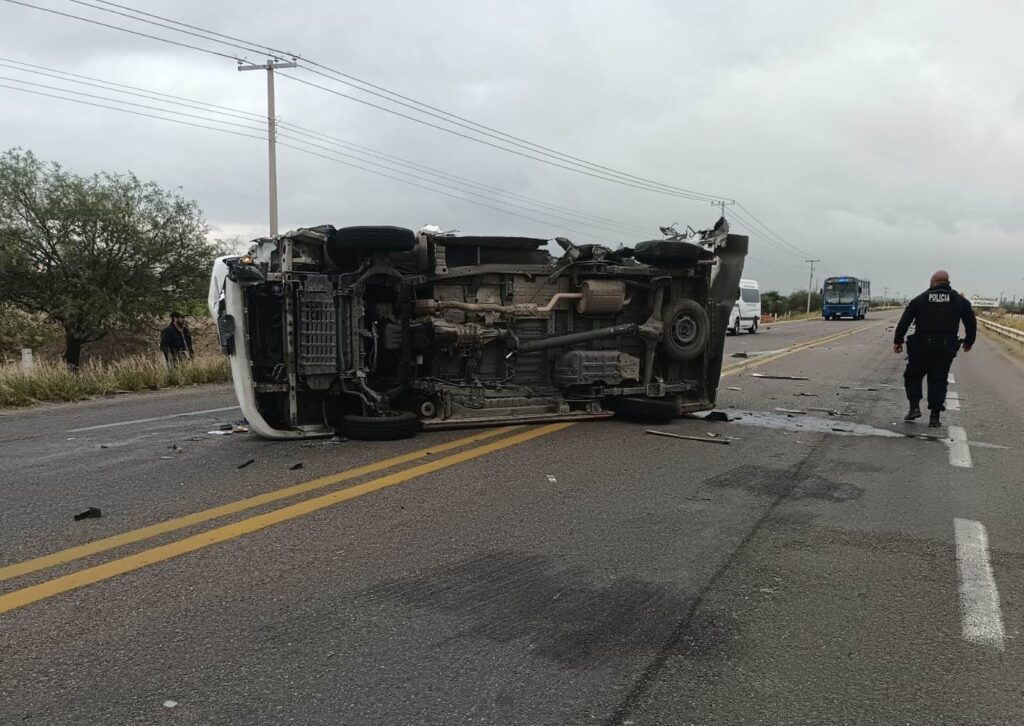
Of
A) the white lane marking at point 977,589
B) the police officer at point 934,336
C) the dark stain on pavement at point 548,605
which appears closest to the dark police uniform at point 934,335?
the police officer at point 934,336

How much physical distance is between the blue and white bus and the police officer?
49970mm

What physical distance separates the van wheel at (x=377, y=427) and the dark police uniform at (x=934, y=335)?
585cm

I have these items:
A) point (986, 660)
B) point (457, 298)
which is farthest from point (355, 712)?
point (457, 298)

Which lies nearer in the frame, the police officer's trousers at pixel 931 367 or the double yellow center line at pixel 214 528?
the double yellow center line at pixel 214 528

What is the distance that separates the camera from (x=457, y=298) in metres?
7.29

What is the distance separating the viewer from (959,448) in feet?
23.0

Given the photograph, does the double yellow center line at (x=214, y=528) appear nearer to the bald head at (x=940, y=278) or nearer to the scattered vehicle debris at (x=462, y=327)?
the scattered vehicle debris at (x=462, y=327)

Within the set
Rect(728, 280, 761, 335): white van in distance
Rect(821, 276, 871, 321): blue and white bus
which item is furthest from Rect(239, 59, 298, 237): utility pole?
Rect(821, 276, 871, 321): blue and white bus

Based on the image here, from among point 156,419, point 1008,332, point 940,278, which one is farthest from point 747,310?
point 156,419

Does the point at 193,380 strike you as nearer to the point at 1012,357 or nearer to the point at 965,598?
the point at 965,598

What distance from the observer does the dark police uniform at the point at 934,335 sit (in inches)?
327

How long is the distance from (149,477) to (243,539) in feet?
6.04

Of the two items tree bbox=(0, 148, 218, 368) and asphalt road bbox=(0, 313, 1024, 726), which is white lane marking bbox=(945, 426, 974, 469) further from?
tree bbox=(0, 148, 218, 368)

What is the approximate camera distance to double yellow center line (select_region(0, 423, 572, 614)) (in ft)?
11.0
